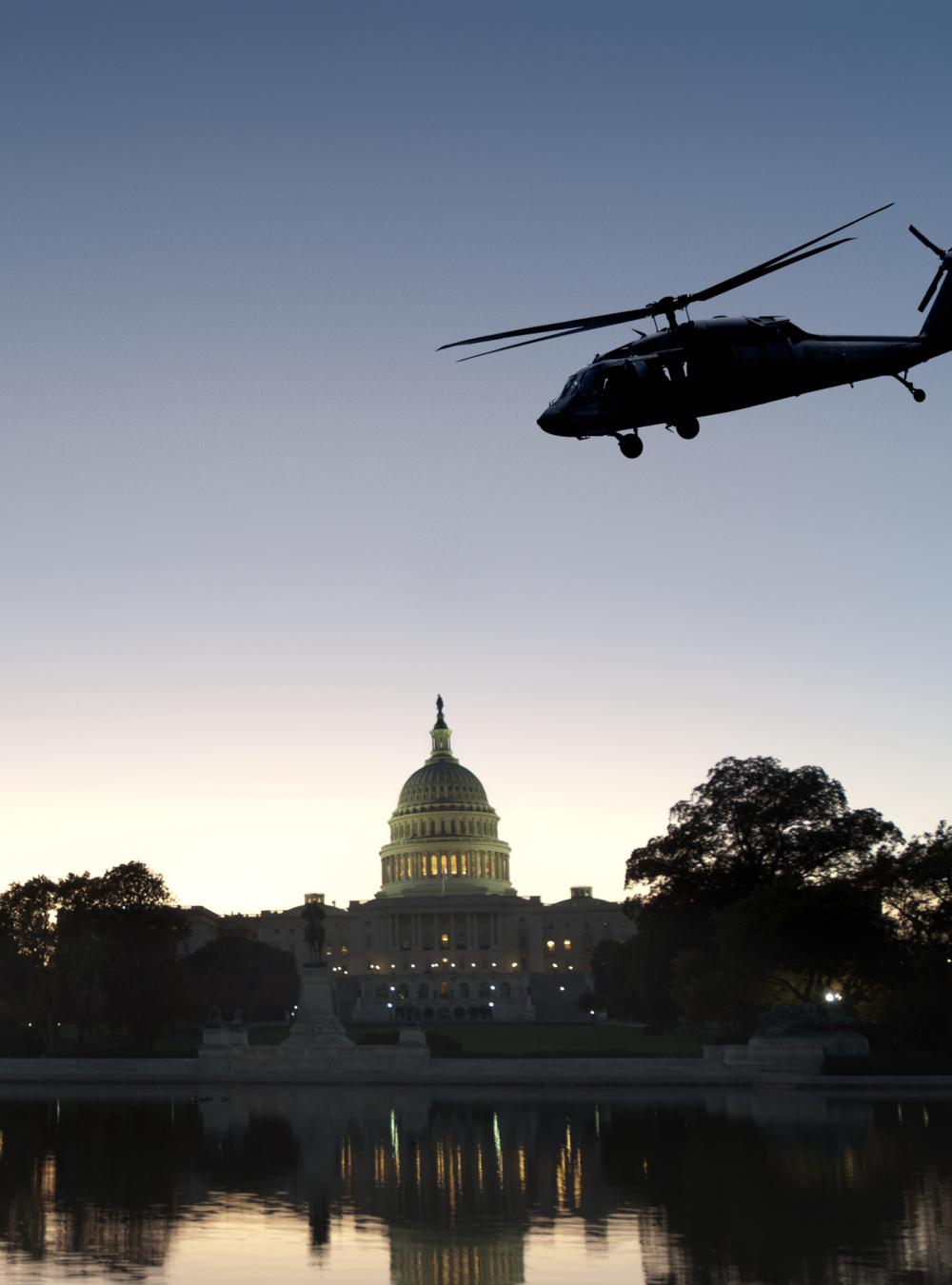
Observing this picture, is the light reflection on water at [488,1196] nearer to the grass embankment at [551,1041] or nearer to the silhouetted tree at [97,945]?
the grass embankment at [551,1041]

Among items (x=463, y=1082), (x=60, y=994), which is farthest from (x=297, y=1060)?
(x=60, y=994)

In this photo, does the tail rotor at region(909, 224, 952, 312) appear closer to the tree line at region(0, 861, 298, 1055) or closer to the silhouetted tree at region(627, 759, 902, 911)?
the silhouetted tree at region(627, 759, 902, 911)

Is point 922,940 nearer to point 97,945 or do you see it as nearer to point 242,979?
point 97,945

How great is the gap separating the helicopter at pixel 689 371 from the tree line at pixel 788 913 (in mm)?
60562

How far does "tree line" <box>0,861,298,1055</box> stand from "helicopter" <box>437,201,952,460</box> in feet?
275

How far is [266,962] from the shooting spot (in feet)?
551

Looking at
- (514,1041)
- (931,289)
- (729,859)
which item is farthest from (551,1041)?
(931,289)

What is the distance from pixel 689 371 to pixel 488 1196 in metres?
21.3

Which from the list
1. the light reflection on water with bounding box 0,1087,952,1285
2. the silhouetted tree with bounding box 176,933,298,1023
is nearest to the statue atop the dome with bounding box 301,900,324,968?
the silhouetted tree with bounding box 176,933,298,1023

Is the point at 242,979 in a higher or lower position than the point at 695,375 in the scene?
lower

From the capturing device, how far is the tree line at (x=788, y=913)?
79.8 m

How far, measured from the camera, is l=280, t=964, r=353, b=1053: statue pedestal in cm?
8844

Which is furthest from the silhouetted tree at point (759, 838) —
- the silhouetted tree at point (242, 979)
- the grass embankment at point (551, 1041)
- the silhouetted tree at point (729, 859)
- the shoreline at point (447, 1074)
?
the silhouetted tree at point (242, 979)

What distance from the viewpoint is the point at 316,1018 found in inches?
3590
